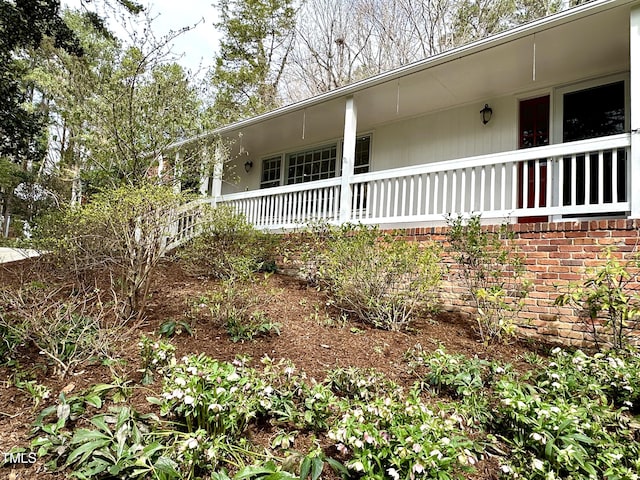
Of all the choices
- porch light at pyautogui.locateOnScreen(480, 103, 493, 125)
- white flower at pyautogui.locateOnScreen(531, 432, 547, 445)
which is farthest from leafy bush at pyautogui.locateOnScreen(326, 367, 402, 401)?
porch light at pyautogui.locateOnScreen(480, 103, 493, 125)

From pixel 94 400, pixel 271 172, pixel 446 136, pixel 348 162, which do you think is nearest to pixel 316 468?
pixel 94 400

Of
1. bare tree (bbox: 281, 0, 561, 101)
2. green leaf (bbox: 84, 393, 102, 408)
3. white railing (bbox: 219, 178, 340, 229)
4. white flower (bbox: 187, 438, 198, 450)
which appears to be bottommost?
white flower (bbox: 187, 438, 198, 450)

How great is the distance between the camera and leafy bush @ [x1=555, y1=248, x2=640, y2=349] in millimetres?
3395

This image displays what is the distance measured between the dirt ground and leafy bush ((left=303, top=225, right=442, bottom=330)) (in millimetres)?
227

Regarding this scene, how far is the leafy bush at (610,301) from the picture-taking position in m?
3.39

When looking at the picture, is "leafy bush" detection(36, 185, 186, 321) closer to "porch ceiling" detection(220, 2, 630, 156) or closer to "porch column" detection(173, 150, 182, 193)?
"porch column" detection(173, 150, 182, 193)

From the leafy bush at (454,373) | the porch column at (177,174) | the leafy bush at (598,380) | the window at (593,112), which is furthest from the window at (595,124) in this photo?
the porch column at (177,174)

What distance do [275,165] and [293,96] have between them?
394 inches

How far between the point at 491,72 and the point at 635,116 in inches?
88.8

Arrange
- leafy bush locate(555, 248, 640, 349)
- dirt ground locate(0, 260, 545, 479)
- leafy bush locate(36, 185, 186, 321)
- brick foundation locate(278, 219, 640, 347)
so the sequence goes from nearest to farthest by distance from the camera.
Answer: dirt ground locate(0, 260, 545, 479) → leafy bush locate(555, 248, 640, 349) → leafy bush locate(36, 185, 186, 321) → brick foundation locate(278, 219, 640, 347)

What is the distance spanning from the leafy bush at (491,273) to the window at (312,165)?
16.6ft

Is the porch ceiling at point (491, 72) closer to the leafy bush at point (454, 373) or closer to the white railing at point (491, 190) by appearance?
the white railing at point (491, 190)

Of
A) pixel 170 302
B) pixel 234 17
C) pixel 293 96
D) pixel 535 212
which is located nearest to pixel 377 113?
pixel 535 212

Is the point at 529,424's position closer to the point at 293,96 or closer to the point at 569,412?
the point at 569,412
